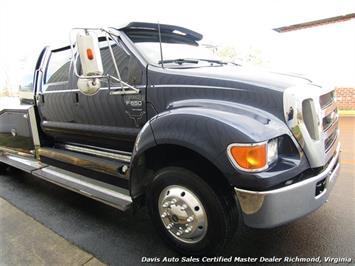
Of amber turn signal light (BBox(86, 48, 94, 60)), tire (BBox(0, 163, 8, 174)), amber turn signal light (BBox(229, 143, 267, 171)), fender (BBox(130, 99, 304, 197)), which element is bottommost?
tire (BBox(0, 163, 8, 174))

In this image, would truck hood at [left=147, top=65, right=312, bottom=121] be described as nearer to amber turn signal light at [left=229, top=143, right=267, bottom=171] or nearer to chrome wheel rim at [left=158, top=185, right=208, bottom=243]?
amber turn signal light at [left=229, top=143, right=267, bottom=171]

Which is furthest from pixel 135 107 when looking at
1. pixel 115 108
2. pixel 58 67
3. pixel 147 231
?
pixel 58 67

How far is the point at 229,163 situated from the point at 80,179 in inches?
81.1

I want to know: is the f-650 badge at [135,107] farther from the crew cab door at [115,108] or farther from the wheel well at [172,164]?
the wheel well at [172,164]

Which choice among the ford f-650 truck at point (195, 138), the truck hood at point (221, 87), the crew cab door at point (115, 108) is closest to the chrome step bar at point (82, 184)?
the ford f-650 truck at point (195, 138)

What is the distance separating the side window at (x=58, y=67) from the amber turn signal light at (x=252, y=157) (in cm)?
260

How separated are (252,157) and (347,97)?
34.0 feet

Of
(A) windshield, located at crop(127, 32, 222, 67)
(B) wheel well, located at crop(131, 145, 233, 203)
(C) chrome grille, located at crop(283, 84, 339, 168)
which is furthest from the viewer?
(A) windshield, located at crop(127, 32, 222, 67)

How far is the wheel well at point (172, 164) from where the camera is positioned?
2285mm

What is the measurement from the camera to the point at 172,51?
3.18 metres

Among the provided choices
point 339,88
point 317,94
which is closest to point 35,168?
point 317,94

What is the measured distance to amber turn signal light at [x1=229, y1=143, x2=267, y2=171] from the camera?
6.48ft

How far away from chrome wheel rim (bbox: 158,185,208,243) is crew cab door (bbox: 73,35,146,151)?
0.80m

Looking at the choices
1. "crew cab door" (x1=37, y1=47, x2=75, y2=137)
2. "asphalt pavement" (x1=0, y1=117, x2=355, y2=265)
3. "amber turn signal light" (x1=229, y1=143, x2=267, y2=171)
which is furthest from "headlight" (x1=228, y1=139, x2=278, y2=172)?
"crew cab door" (x1=37, y1=47, x2=75, y2=137)
